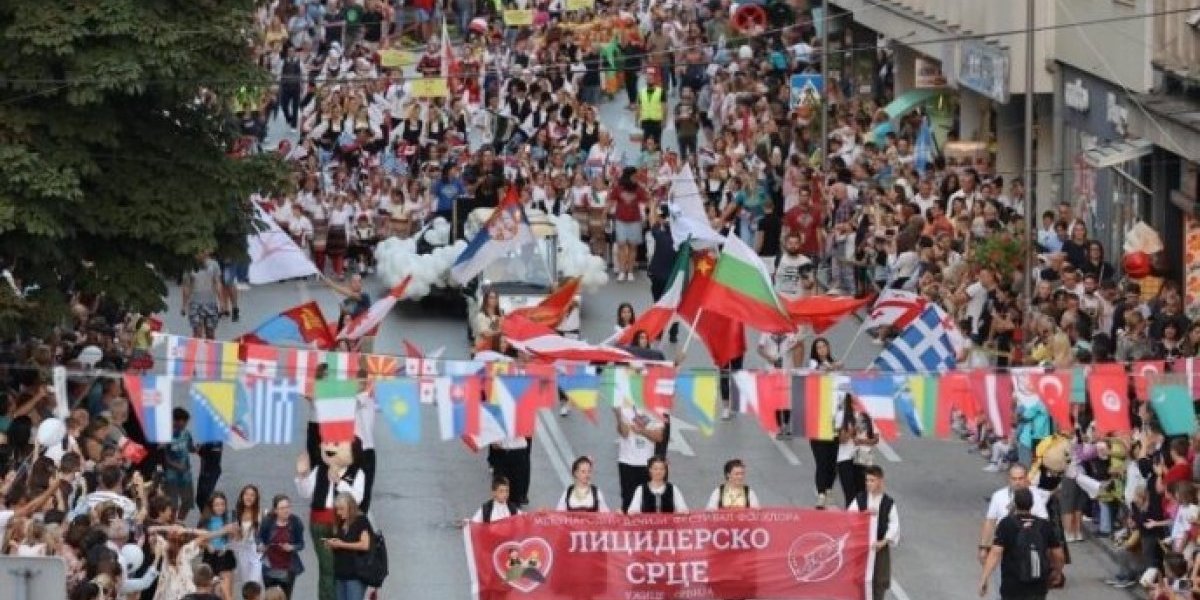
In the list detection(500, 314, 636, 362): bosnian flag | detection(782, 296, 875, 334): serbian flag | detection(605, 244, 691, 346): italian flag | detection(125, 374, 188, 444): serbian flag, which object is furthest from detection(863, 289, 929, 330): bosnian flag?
detection(125, 374, 188, 444): serbian flag

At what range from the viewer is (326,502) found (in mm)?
26266

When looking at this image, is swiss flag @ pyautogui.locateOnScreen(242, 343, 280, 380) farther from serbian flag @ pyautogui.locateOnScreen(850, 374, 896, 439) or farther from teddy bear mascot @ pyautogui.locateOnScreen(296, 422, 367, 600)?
serbian flag @ pyautogui.locateOnScreen(850, 374, 896, 439)

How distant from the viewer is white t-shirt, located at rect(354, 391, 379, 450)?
2864 centimetres

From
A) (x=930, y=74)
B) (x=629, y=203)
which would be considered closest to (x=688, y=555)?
(x=629, y=203)

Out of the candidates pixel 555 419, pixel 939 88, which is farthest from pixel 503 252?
pixel 939 88

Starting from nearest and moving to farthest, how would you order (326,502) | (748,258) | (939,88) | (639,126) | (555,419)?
(326,502)
(748,258)
(555,419)
(939,88)
(639,126)

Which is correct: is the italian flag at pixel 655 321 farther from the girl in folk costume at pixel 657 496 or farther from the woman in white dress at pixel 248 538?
the woman in white dress at pixel 248 538

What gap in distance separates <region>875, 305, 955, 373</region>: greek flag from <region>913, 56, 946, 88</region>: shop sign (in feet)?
73.7

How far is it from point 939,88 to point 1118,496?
24678 mm

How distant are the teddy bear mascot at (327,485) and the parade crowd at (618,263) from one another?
40 millimetres

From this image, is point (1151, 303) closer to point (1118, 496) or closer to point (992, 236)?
point (992, 236)

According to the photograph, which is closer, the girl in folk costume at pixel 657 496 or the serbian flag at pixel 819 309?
the girl in folk costume at pixel 657 496

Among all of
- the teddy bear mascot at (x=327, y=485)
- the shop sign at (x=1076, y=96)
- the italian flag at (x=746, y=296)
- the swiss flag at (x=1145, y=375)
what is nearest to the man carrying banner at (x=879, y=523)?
the swiss flag at (x=1145, y=375)

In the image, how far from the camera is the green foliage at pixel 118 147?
31.0 metres
